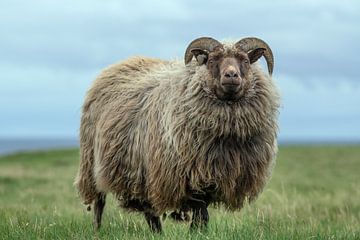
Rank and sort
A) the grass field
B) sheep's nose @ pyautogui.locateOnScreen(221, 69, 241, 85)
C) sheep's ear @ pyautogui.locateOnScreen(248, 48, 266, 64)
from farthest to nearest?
sheep's ear @ pyautogui.locateOnScreen(248, 48, 266, 64), sheep's nose @ pyautogui.locateOnScreen(221, 69, 241, 85), the grass field

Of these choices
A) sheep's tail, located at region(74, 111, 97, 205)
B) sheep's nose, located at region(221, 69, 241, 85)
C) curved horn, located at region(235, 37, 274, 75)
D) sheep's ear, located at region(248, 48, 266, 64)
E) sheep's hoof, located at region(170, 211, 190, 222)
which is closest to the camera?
sheep's nose, located at region(221, 69, 241, 85)

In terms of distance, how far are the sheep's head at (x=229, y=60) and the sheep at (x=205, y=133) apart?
1cm

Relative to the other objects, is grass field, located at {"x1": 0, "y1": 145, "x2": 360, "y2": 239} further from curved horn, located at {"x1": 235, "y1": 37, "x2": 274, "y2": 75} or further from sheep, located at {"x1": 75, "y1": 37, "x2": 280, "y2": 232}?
curved horn, located at {"x1": 235, "y1": 37, "x2": 274, "y2": 75}

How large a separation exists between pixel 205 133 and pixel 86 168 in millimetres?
2811

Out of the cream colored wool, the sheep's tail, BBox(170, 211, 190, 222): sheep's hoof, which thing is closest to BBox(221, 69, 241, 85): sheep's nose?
the cream colored wool

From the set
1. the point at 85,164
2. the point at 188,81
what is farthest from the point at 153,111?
the point at 85,164

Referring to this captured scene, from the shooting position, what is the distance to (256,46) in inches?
356

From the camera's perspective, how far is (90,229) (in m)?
8.88

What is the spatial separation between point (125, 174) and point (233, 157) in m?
1.78

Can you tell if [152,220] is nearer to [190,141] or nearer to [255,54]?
[190,141]

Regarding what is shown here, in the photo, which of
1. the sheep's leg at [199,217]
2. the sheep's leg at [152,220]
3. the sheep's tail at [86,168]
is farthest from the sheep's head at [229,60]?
the sheep's tail at [86,168]

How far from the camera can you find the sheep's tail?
1079 cm

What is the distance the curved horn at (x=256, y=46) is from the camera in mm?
8945

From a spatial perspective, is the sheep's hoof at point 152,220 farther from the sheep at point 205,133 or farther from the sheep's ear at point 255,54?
the sheep's ear at point 255,54
